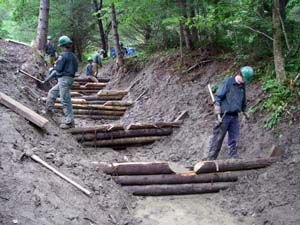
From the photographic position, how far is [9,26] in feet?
98.1

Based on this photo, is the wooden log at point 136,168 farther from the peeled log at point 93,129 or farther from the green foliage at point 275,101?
the green foliage at point 275,101

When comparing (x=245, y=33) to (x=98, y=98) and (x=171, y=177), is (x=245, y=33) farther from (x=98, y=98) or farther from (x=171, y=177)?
(x=98, y=98)

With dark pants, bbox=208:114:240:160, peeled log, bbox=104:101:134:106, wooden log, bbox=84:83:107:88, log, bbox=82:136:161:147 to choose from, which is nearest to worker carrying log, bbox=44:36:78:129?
log, bbox=82:136:161:147

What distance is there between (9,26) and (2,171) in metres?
28.0

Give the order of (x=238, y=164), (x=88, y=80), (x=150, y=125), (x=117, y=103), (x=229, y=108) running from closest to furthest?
(x=238, y=164) < (x=229, y=108) < (x=150, y=125) < (x=117, y=103) < (x=88, y=80)

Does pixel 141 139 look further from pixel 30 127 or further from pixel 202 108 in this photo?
pixel 30 127

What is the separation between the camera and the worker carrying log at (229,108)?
760cm

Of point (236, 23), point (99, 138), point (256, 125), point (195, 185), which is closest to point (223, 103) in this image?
point (256, 125)

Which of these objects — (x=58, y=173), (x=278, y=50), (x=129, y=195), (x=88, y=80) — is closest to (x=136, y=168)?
(x=129, y=195)

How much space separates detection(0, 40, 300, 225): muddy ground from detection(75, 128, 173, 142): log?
0.24 metres

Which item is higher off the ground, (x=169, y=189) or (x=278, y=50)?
(x=278, y=50)

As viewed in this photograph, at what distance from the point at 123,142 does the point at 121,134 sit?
22 cm

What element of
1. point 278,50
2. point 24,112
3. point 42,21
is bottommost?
point 24,112

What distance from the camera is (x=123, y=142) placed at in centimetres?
966
